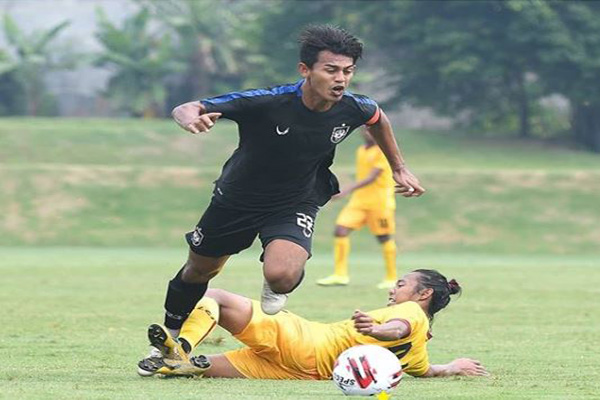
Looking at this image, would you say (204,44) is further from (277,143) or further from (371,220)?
(277,143)

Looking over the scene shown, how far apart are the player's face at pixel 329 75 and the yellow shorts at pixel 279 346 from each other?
152cm

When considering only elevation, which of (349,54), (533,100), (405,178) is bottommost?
(405,178)

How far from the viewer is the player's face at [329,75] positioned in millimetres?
9547

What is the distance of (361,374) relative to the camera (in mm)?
8281

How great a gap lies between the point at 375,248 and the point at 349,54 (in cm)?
2416

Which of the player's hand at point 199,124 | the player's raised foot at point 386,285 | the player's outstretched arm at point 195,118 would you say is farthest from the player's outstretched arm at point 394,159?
the player's raised foot at point 386,285

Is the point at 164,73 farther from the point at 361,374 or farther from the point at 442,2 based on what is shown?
the point at 361,374

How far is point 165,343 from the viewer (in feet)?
30.7

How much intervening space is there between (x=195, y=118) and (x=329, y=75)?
1.15 metres

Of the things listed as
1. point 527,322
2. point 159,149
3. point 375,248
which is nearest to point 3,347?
point 527,322

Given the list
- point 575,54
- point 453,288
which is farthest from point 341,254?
point 575,54

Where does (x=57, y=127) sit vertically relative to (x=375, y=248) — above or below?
above

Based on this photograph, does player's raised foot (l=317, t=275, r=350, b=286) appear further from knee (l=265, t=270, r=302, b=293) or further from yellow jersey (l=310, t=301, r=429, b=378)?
knee (l=265, t=270, r=302, b=293)

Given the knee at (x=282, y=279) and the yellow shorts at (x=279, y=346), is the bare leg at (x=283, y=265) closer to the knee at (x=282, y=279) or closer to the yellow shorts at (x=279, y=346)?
the knee at (x=282, y=279)
